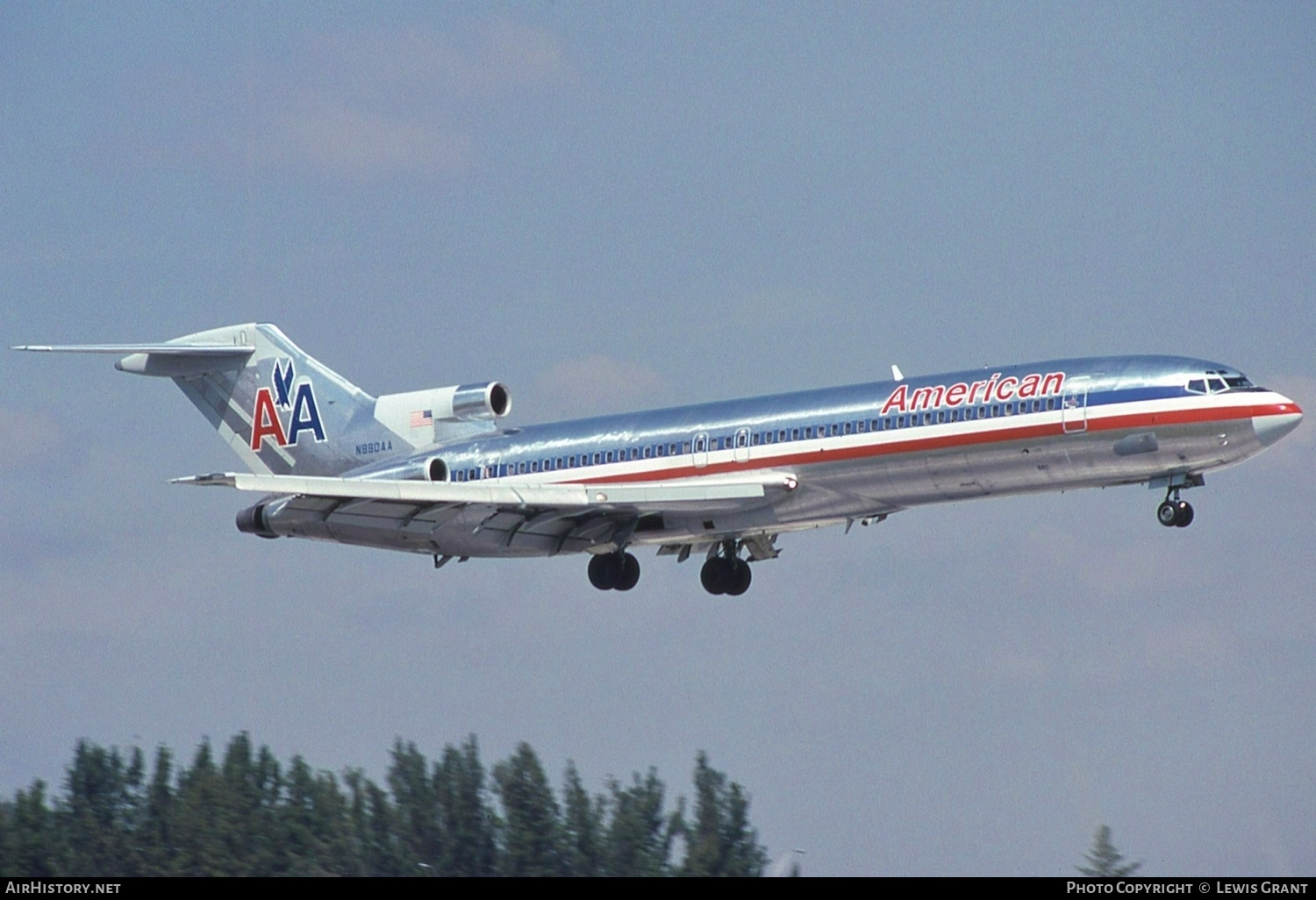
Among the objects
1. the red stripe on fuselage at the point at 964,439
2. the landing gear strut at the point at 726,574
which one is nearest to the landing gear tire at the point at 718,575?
the landing gear strut at the point at 726,574

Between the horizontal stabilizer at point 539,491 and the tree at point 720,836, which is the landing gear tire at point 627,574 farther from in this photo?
the tree at point 720,836

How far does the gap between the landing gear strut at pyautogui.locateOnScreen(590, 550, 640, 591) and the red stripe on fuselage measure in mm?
2533

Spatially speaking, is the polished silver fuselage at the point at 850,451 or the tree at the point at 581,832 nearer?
the polished silver fuselage at the point at 850,451

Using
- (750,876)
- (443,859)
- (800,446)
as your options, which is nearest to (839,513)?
(800,446)

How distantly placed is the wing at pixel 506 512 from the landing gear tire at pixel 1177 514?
23.5ft

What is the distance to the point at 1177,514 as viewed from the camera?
122 ft

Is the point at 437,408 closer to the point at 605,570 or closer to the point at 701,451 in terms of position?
the point at 605,570

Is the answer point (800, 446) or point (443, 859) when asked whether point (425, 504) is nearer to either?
point (800, 446)

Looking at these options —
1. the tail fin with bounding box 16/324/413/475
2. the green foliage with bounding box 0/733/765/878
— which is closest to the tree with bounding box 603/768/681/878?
the green foliage with bounding box 0/733/765/878

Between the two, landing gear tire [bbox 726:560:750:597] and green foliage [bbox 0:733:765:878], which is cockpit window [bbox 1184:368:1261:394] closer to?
landing gear tire [bbox 726:560:750:597]

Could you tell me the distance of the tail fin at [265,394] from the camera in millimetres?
48219

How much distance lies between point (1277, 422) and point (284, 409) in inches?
928

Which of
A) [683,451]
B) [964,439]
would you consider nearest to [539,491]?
[683,451]

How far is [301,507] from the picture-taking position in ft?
142
